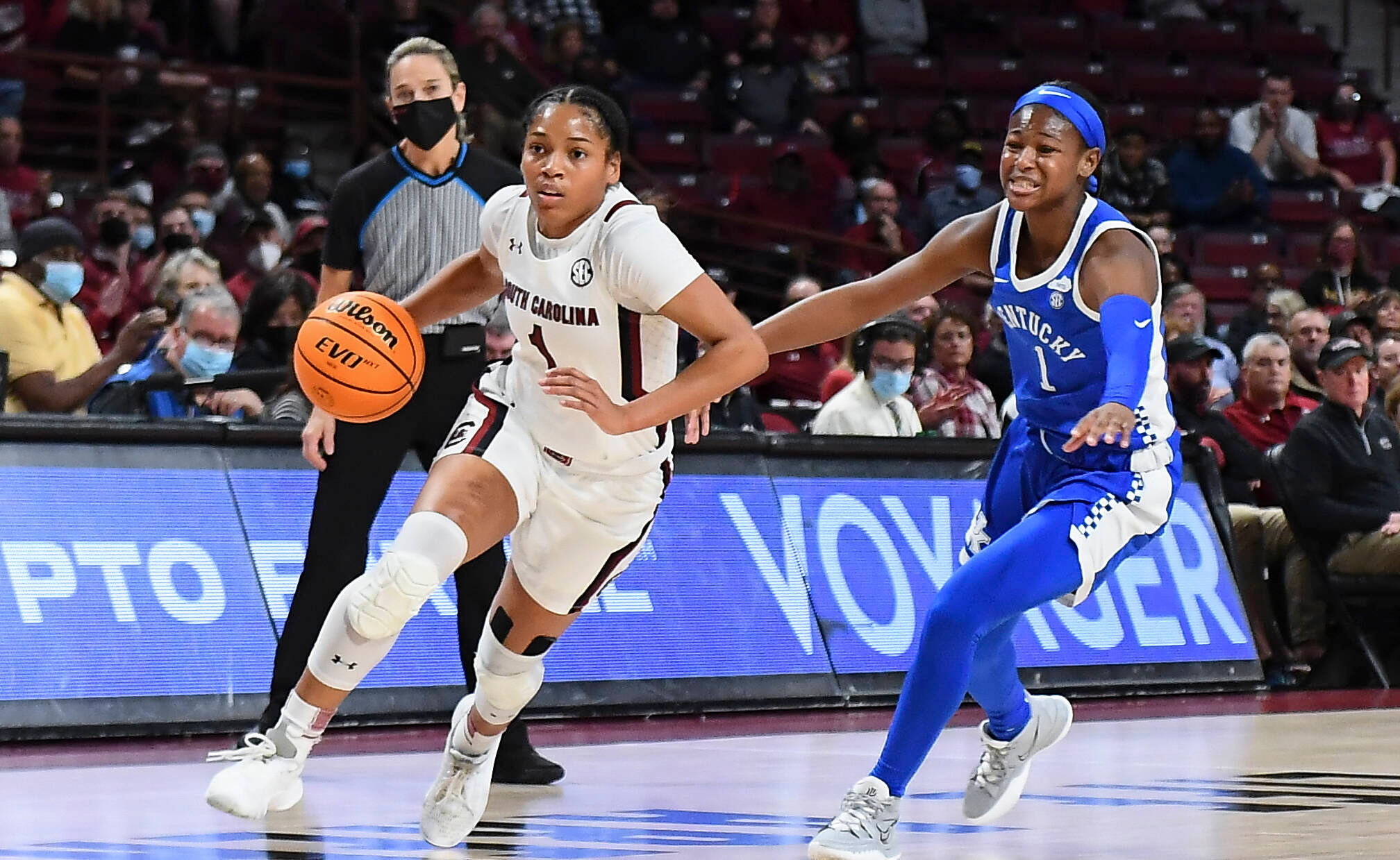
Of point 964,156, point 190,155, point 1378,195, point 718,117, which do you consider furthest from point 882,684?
point 1378,195

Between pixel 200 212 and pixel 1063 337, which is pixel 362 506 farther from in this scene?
pixel 200 212

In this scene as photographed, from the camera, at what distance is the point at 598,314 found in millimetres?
5293

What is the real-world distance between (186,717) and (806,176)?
10014 mm

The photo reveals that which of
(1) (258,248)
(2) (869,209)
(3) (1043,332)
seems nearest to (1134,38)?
(2) (869,209)

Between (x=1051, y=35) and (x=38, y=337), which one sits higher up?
(x=38, y=337)

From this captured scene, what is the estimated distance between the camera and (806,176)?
1684cm

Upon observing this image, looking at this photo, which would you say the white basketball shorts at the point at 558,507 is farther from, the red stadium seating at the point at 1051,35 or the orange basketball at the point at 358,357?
the red stadium seating at the point at 1051,35

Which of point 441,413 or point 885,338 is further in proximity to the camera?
point 885,338

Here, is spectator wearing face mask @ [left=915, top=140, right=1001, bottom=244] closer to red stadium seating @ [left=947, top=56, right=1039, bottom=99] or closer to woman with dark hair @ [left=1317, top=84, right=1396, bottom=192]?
red stadium seating @ [left=947, top=56, right=1039, bottom=99]

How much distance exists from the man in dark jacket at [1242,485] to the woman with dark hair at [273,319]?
4.45m

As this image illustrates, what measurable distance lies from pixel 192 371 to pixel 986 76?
37.4ft

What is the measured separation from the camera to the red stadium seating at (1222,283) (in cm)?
1714

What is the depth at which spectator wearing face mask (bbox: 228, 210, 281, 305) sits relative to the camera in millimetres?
12188

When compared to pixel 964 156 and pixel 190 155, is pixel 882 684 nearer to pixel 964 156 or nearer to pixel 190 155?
pixel 190 155
